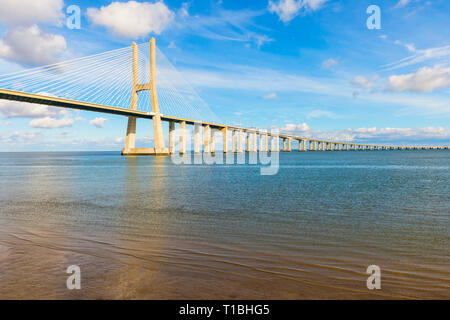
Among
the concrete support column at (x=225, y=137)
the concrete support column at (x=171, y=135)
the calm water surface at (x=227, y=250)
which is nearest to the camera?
the calm water surface at (x=227, y=250)

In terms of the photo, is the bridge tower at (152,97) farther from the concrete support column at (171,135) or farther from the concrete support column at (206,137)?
the concrete support column at (206,137)

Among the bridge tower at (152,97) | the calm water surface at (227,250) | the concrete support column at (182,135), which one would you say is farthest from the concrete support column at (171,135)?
the calm water surface at (227,250)

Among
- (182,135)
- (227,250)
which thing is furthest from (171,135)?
(227,250)

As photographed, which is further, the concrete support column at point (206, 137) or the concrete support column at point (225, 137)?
the concrete support column at point (225, 137)

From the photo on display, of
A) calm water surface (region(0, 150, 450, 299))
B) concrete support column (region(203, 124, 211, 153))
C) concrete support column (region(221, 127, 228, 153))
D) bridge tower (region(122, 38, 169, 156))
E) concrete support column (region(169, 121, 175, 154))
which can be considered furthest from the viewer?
concrete support column (region(221, 127, 228, 153))

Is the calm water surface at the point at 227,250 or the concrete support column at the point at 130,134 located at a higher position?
the concrete support column at the point at 130,134

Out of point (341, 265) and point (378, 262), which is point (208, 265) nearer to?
point (341, 265)

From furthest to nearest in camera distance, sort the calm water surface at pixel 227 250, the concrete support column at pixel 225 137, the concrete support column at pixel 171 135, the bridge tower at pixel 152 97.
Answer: the concrete support column at pixel 225 137, the concrete support column at pixel 171 135, the bridge tower at pixel 152 97, the calm water surface at pixel 227 250

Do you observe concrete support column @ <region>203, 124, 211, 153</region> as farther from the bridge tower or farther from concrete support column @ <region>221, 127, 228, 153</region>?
the bridge tower

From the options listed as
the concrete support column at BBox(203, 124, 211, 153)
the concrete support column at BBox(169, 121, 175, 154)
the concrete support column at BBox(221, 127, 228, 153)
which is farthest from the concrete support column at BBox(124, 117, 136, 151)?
the concrete support column at BBox(221, 127, 228, 153)

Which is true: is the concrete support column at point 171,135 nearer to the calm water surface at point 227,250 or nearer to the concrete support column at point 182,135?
the concrete support column at point 182,135

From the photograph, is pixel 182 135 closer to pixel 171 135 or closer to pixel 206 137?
pixel 171 135
